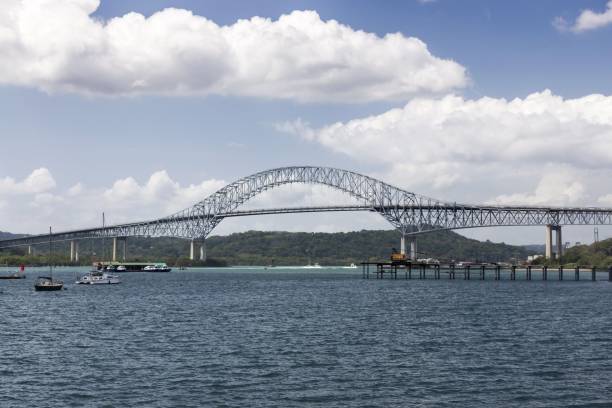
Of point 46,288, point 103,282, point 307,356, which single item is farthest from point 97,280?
point 307,356

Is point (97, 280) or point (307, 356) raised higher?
point (97, 280)

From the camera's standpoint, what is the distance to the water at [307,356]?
1288 inches

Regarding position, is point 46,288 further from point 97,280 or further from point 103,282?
point 103,282

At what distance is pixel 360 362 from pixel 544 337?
53.3 feet

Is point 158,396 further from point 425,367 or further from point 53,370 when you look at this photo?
point 425,367

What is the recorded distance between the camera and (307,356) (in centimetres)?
4269

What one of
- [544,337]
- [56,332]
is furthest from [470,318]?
[56,332]

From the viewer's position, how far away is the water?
32.7 meters

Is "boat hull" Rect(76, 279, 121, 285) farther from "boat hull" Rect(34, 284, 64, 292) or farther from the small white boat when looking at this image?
"boat hull" Rect(34, 284, 64, 292)

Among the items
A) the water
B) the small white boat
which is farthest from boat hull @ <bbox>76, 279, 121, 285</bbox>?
the water

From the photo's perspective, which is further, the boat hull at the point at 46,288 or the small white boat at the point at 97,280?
the small white boat at the point at 97,280

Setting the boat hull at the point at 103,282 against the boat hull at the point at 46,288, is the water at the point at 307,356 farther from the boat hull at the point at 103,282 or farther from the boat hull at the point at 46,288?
the boat hull at the point at 103,282

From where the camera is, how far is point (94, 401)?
104ft

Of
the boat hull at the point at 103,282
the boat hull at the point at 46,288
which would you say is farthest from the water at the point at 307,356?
the boat hull at the point at 103,282
